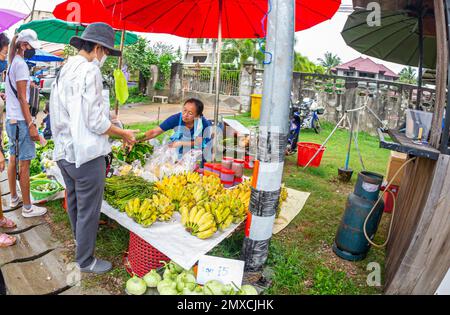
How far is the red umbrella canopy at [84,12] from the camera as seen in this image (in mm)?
4633

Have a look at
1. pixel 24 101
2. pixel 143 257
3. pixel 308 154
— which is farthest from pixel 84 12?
pixel 308 154

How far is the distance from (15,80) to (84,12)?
2.00 m

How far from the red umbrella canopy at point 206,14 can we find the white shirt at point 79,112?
2.38 meters

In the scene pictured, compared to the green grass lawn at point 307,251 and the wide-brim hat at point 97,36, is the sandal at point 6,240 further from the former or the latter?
the wide-brim hat at point 97,36

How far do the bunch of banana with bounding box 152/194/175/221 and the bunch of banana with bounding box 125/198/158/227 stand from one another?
5 centimetres

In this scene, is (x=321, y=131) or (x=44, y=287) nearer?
(x=44, y=287)

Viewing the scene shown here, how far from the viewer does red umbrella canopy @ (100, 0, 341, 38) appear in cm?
473

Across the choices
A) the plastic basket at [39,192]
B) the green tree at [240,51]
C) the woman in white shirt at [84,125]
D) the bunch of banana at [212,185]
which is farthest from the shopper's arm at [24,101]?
the green tree at [240,51]

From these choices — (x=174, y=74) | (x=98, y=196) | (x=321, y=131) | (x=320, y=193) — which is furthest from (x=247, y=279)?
(x=174, y=74)

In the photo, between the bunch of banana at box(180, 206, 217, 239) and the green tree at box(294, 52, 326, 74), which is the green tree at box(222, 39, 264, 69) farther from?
the bunch of banana at box(180, 206, 217, 239)

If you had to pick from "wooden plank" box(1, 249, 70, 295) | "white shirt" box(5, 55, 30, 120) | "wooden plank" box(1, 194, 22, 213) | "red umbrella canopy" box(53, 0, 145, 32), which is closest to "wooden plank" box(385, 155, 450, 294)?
"wooden plank" box(1, 249, 70, 295)

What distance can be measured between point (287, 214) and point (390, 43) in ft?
12.2
